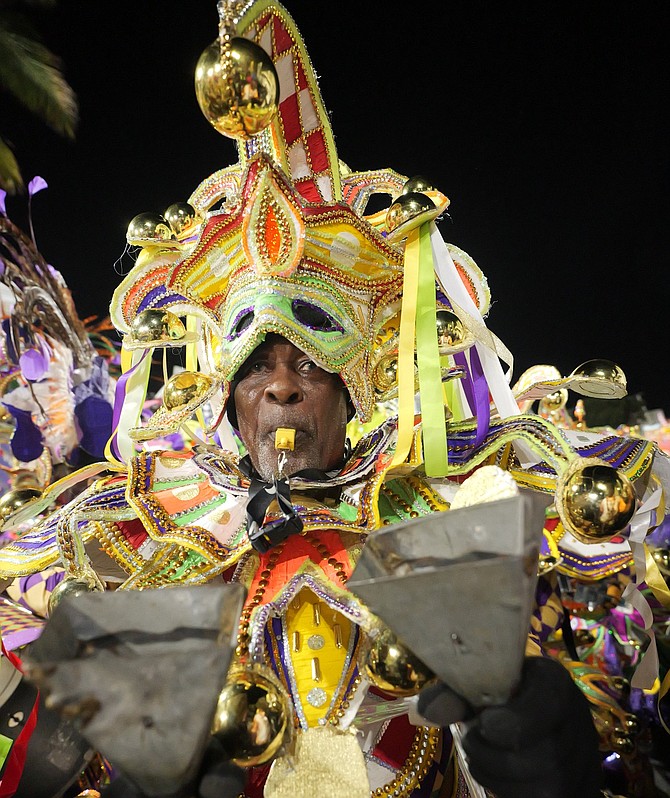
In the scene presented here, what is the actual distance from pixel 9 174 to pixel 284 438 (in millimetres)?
2232

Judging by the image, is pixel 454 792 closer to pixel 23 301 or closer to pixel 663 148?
pixel 23 301

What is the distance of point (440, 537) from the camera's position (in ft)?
2.79

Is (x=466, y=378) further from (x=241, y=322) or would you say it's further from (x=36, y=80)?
(x=36, y=80)

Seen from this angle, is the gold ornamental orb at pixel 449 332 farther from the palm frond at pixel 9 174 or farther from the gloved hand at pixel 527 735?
the palm frond at pixel 9 174

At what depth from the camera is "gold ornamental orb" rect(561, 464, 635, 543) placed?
47.6 inches

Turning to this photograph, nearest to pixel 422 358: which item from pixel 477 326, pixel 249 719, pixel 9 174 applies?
pixel 477 326

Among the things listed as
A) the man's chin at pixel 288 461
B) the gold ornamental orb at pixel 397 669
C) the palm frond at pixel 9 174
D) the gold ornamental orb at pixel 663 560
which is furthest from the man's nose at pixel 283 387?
the palm frond at pixel 9 174

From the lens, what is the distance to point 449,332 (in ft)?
5.44

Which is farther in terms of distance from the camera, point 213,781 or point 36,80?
point 36,80

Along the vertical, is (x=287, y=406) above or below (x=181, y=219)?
below

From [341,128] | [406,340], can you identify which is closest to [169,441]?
[341,128]

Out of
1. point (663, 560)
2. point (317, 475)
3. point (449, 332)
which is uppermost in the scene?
point (449, 332)

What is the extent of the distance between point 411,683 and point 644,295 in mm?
2790

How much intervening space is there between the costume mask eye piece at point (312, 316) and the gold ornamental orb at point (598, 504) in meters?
0.70
